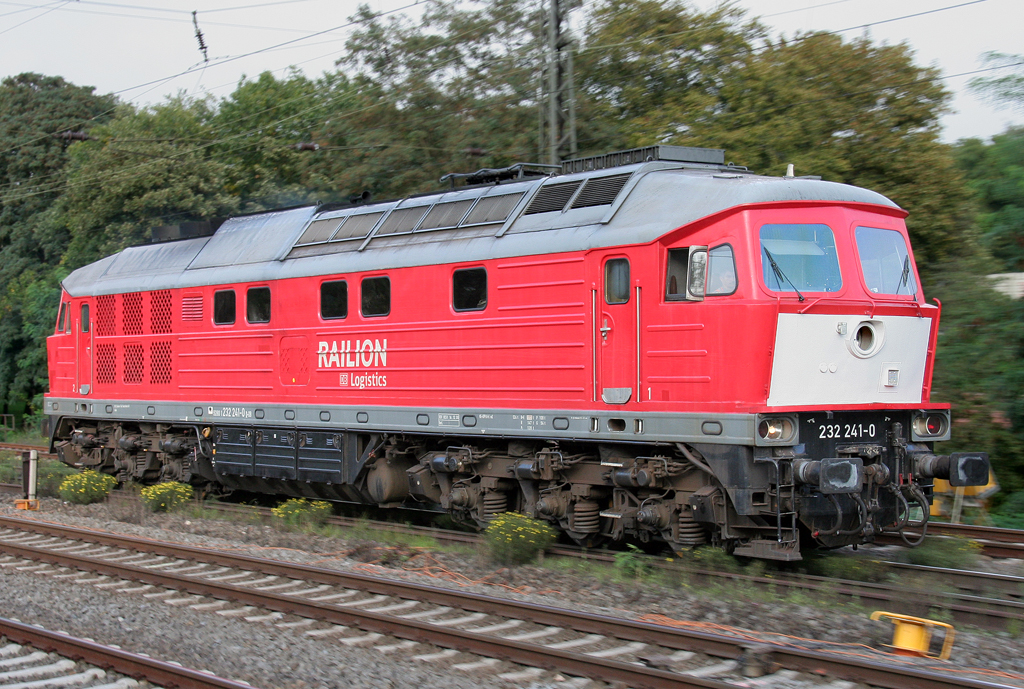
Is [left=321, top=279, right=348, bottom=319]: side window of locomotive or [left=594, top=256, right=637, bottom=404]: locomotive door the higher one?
[left=321, top=279, right=348, bottom=319]: side window of locomotive

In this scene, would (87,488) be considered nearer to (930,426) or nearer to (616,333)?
(616,333)

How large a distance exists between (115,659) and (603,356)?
515 centimetres

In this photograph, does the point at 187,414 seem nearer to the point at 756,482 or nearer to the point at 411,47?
the point at 756,482

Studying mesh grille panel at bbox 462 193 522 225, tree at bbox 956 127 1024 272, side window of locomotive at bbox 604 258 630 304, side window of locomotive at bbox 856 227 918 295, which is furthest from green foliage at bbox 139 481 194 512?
tree at bbox 956 127 1024 272

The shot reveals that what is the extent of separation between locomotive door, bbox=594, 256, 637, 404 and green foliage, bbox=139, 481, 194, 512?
7858 mm

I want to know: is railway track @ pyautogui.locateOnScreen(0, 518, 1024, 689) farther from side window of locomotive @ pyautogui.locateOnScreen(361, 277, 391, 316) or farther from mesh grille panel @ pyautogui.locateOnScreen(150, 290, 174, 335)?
mesh grille panel @ pyautogui.locateOnScreen(150, 290, 174, 335)

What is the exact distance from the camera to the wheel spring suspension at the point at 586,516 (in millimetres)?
9945

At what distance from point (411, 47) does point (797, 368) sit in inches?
729

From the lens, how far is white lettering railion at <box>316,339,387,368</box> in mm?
11805

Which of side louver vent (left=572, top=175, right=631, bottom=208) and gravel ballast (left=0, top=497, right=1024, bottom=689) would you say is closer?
gravel ballast (left=0, top=497, right=1024, bottom=689)

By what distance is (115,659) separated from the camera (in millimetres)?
6832

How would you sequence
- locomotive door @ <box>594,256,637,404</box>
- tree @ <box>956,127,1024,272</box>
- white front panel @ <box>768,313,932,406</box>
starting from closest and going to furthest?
white front panel @ <box>768,313,932,406</box>, locomotive door @ <box>594,256,637,404</box>, tree @ <box>956,127,1024,272</box>

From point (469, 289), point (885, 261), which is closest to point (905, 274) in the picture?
point (885, 261)

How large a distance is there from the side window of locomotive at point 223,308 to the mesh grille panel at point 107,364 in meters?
2.99
